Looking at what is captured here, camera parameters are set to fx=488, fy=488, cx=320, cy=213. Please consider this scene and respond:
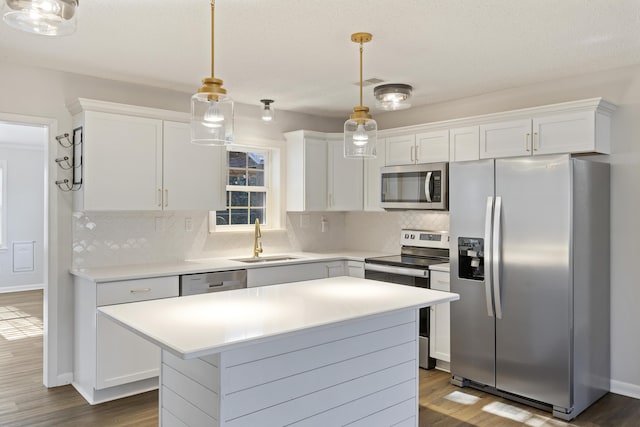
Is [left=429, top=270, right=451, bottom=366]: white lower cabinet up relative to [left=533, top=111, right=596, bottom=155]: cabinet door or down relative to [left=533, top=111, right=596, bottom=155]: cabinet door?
down

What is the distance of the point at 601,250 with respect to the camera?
357cm

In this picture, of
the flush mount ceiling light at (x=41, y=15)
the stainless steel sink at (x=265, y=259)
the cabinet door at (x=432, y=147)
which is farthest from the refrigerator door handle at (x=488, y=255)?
the flush mount ceiling light at (x=41, y=15)

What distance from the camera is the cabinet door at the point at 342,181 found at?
517cm

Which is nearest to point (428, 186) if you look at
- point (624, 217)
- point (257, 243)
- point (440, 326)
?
point (440, 326)

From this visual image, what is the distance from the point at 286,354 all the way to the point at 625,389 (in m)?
2.91

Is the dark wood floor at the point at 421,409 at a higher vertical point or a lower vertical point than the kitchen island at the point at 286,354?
lower

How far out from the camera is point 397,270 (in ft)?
14.4

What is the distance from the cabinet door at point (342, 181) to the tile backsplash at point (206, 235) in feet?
1.30

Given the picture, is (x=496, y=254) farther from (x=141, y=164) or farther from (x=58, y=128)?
(x=58, y=128)

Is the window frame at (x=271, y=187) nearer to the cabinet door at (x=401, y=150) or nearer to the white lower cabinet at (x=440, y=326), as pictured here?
the cabinet door at (x=401, y=150)

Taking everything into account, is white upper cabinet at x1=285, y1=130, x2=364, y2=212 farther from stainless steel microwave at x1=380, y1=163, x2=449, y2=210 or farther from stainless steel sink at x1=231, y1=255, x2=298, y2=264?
stainless steel sink at x1=231, y1=255, x2=298, y2=264

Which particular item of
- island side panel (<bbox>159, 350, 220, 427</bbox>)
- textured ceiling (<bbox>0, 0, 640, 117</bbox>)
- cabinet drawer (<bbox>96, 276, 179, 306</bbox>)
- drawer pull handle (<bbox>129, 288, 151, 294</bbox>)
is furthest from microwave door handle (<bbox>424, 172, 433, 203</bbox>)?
island side panel (<bbox>159, 350, 220, 427</bbox>)

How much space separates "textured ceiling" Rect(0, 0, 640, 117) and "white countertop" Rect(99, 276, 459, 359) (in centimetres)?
153

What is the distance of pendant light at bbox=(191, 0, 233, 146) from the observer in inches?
80.2
